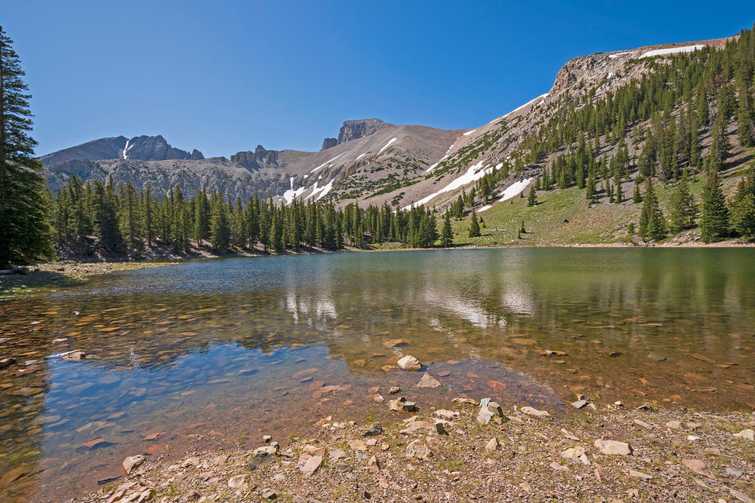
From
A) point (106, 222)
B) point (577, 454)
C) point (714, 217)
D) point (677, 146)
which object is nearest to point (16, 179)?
point (577, 454)

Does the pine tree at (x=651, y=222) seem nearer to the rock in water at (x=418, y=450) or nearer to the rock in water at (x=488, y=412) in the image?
the rock in water at (x=488, y=412)

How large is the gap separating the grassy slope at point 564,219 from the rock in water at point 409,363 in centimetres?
11762

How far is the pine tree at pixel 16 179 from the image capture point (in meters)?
33.9

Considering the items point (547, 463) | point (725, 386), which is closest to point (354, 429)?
point (547, 463)

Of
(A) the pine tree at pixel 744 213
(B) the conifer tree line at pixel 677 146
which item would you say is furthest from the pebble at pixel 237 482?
(B) the conifer tree line at pixel 677 146

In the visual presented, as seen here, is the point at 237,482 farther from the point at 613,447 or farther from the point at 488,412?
the point at 613,447

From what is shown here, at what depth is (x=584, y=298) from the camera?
23984 mm

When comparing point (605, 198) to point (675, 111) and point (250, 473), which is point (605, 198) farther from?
point (250, 473)

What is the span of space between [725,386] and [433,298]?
17.2 metres

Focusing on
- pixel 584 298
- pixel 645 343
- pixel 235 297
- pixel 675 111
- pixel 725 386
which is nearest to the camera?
pixel 725 386

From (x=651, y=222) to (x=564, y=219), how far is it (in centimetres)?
3517

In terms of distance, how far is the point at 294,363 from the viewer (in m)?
12.0

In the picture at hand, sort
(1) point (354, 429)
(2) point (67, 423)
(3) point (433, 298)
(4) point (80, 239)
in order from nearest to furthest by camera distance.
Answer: (1) point (354, 429), (2) point (67, 423), (3) point (433, 298), (4) point (80, 239)

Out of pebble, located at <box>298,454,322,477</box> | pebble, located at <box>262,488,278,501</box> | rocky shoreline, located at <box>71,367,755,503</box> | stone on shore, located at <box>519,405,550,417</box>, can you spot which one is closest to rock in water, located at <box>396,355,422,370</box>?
rocky shoreline, located at <box>71,367,755,503</box>
